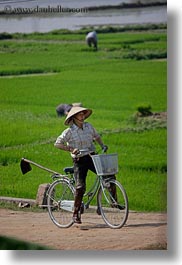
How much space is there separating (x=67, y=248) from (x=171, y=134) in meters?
1.43

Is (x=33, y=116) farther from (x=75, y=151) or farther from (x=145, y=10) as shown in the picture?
(x=145, y=10)

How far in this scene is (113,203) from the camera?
273 inches

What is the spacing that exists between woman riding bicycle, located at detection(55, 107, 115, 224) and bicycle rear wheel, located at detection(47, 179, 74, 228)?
94mm

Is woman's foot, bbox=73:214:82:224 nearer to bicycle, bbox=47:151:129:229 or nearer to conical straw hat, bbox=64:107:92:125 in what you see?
bicycle, bbox=47:151:129:229

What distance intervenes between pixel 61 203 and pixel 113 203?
1.74 feet

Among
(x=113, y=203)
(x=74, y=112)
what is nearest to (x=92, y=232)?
(x=113, y=203)

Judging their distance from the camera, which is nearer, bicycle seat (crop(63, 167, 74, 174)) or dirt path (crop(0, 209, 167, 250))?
dirt path (crop(0, 209, 167, 250))

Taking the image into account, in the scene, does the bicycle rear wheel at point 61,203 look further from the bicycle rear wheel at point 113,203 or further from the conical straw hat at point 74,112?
the conical straw hat at point 74,112

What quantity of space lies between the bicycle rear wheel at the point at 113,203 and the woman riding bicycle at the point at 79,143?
0.63ft

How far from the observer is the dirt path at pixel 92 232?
22.6 feet

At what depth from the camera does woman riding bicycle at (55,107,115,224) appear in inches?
274

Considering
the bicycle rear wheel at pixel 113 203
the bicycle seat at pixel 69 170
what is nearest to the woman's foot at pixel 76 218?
Answer: the bicycle rear wheel at pixel 113 203

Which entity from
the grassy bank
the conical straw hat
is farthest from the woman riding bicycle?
the grassy bank

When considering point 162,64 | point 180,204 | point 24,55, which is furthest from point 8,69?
point 180,204
